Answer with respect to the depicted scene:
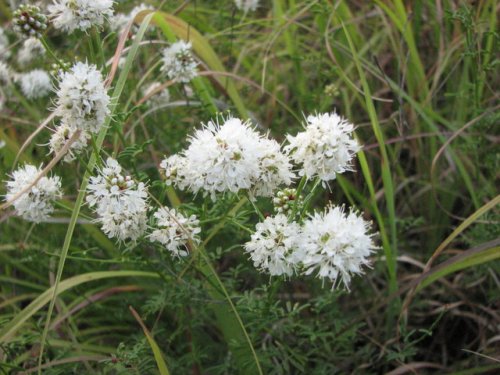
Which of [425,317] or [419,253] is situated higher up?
[419,253]

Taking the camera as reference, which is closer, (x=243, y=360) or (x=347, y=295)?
(x=243, y=360)

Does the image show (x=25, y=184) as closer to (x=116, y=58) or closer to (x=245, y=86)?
(x=116, y=58)

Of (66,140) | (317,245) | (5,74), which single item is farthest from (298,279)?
(5,74)

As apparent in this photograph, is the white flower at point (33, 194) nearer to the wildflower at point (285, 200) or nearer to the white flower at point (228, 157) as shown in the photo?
the white flower at point (228, 157)

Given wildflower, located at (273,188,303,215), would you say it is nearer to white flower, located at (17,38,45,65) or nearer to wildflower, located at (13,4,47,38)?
wildflower, located at (13,4,47,38)

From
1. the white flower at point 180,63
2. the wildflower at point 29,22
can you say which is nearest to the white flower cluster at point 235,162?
the wildflower at point 29,22

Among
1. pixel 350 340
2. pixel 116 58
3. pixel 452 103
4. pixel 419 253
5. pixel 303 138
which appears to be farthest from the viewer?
pixel 452 103

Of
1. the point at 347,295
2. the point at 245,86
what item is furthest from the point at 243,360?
the point at 245,86
